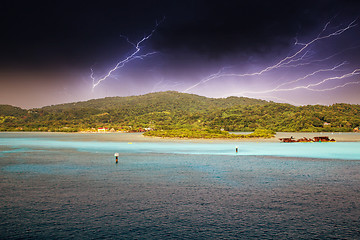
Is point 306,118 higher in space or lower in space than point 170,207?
higher

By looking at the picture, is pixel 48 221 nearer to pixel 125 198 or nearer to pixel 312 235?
pixel 125 198

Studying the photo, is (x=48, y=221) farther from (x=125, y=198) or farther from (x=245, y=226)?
(x=245, y=226)

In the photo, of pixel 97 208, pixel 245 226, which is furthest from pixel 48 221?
pixel 245 226

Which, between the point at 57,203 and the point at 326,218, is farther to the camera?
the point at 57,203

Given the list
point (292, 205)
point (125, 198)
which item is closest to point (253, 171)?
point (292, 205)

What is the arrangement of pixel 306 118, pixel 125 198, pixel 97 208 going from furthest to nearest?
pixel 306 118, pixel 125 198, pixel 97 208

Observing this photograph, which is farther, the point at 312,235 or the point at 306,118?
the point at 306,118

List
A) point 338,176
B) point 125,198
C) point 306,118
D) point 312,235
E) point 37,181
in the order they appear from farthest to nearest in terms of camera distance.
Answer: point 306,118
point 338,176
point 37,181
point 125,198
point 312,235

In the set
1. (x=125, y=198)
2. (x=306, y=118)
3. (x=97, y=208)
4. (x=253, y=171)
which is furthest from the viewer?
(x=306, y=118)


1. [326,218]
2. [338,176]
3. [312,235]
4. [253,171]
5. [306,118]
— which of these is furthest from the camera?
[306,118]
